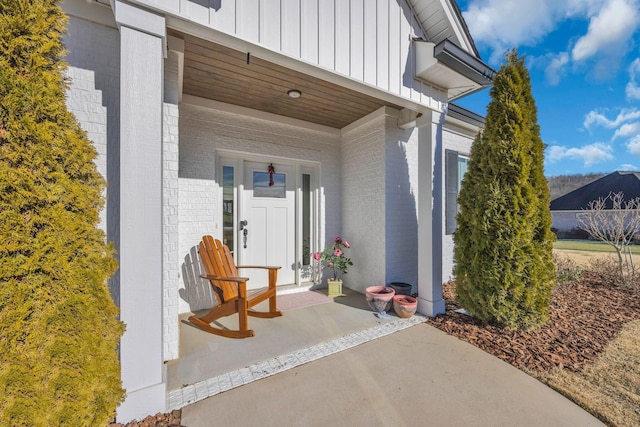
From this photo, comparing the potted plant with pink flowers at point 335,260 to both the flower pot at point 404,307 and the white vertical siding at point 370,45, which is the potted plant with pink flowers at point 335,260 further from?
the white vertical siding at point 370,45

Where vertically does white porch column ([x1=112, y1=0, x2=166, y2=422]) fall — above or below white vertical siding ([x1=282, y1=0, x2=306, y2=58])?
below

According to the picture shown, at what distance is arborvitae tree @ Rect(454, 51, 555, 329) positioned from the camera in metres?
2.72

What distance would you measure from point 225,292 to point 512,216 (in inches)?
123

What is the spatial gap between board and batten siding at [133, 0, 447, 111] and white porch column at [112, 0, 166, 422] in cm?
26

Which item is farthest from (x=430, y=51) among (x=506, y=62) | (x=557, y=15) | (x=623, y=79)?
(x=623, y=79)

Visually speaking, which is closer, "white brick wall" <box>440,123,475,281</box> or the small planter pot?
the small planter pot

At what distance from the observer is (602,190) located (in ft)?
54.9

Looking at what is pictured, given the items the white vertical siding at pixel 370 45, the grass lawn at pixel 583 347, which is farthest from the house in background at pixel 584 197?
the white vertical siding at pixel 370 45

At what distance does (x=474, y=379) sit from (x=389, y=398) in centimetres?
76

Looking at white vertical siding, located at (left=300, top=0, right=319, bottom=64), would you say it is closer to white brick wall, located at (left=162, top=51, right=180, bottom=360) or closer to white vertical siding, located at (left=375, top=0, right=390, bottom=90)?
white vertical siding, located at (left=375, top=0, right=390, bottom=90)

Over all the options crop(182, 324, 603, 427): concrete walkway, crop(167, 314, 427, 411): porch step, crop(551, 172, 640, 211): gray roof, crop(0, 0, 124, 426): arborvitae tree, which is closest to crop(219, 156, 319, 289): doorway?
crop(167, 314, 427, 411): porch step

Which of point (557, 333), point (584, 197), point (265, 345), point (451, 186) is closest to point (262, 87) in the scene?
point (265, 345)

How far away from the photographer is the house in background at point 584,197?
1378 cm

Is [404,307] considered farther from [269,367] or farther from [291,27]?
[291,27]
